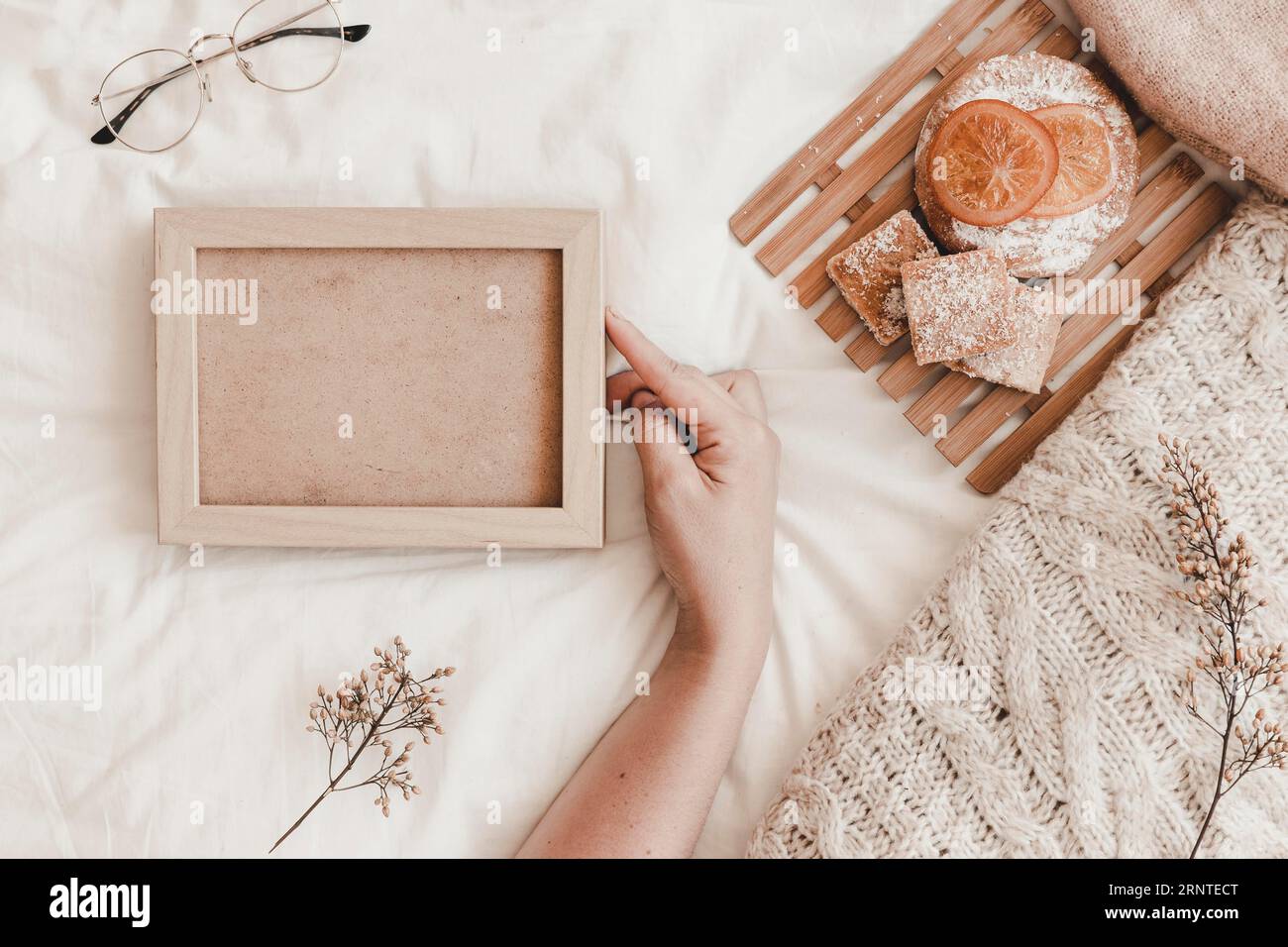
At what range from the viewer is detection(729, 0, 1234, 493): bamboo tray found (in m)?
0.89

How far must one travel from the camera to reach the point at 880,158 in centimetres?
90

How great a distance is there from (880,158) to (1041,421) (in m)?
0.32

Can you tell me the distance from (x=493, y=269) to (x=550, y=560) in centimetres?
30

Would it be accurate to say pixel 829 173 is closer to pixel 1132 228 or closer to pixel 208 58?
pixel 1132 228

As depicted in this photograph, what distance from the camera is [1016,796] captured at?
801 millimetres

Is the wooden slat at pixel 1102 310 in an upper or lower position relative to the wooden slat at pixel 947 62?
lower

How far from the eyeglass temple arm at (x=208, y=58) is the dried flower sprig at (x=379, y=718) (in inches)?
24.4

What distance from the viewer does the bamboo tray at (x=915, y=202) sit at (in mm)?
890

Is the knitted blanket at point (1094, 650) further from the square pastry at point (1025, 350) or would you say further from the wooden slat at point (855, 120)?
the wooden slat at point (855, 120)

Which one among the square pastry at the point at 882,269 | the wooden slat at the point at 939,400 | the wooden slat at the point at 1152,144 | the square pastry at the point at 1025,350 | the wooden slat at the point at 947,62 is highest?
the wooden slat at the point at 947,62

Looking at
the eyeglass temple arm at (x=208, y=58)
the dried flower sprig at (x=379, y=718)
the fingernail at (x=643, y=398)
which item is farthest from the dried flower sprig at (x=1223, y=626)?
the eyeglass temple arm at (x=208, y=58)

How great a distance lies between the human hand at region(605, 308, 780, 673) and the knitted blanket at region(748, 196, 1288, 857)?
0.15 meters

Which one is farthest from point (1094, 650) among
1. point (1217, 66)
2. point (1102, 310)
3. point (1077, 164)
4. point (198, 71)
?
point (198, 71)
